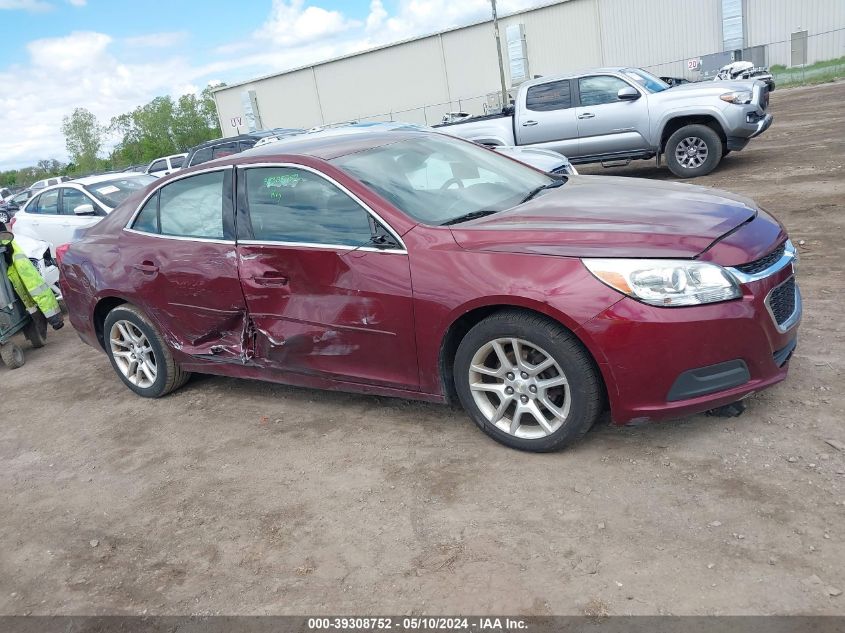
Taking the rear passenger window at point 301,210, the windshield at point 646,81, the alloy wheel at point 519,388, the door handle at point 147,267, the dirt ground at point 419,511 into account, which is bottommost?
the dirt ground at point 419,511

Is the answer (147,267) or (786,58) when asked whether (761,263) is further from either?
(786,58)

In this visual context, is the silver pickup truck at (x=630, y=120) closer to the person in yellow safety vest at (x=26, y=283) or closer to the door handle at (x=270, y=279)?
the person in yellow safety vest at (x=26, y=283)

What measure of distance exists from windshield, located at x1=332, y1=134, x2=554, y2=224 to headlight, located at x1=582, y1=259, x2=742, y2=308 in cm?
110

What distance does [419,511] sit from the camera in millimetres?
3469

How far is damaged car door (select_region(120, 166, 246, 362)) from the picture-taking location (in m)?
4.62

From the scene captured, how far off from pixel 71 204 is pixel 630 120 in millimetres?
8870

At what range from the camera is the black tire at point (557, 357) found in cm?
346

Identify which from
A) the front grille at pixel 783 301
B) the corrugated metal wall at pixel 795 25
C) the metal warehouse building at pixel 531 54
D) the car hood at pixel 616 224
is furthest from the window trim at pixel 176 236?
the corrugated metal wall at pixel 795 25

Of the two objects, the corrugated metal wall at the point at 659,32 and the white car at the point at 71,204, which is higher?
the corrugated metal wall at the point at 659,32

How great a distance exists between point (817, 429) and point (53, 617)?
363 centimetres

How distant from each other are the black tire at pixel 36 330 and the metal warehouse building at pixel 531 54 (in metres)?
26.4

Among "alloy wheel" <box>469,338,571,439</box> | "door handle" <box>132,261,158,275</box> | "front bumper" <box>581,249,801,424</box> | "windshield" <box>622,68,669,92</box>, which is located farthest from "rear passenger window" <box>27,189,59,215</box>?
"front bumper" <box>581,249,801,424</box>

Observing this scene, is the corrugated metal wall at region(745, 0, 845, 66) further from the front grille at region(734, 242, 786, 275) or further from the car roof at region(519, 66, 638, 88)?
the front grille at region(734, 242, 786, 275)

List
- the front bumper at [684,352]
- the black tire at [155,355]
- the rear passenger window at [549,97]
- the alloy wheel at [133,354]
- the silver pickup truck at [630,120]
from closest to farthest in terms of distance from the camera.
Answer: the front bumper at [684,352], the black tire at [155,355], the alloy wheel at [133,354], the silver pickup truck at [630,120], the rear passenger window at [549,97]
